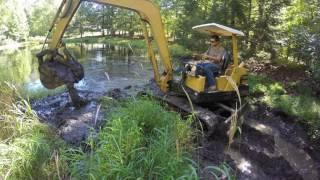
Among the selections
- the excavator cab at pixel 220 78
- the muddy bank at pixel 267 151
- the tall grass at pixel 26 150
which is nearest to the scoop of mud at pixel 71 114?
the tall grass at pixel 26 150

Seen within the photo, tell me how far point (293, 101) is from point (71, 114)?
5.52 metres

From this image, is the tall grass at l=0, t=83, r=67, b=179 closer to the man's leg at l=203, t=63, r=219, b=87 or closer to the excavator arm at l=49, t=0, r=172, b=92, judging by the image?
the excavator arm at l=49, t=0, r=172, b=92

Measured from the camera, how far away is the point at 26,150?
3.89 m

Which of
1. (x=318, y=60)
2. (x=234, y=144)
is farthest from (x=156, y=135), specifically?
(x=318, y=60)

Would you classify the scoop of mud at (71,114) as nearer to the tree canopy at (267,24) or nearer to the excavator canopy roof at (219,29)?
the excavator canopy roof at (219,29)

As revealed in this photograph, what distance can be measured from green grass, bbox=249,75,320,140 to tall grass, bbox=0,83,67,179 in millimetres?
5359

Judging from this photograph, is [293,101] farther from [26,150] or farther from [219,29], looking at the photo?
[26,150]

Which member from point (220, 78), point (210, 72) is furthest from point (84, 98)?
point (220, 78)

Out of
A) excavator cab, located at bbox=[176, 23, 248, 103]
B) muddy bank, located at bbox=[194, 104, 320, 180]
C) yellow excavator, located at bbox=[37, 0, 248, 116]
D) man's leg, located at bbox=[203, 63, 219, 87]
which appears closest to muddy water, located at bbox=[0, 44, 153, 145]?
yellow excavator, located at bbox=[37, 0, 248, 116]

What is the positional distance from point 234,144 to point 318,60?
428 centimetres

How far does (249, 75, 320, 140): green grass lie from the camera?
26.3 feet

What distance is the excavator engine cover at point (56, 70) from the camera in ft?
26.7

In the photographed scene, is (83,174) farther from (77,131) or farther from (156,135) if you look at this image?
(77,131)

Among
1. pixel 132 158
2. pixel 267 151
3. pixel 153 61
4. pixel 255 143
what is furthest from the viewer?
pixel 153 61
